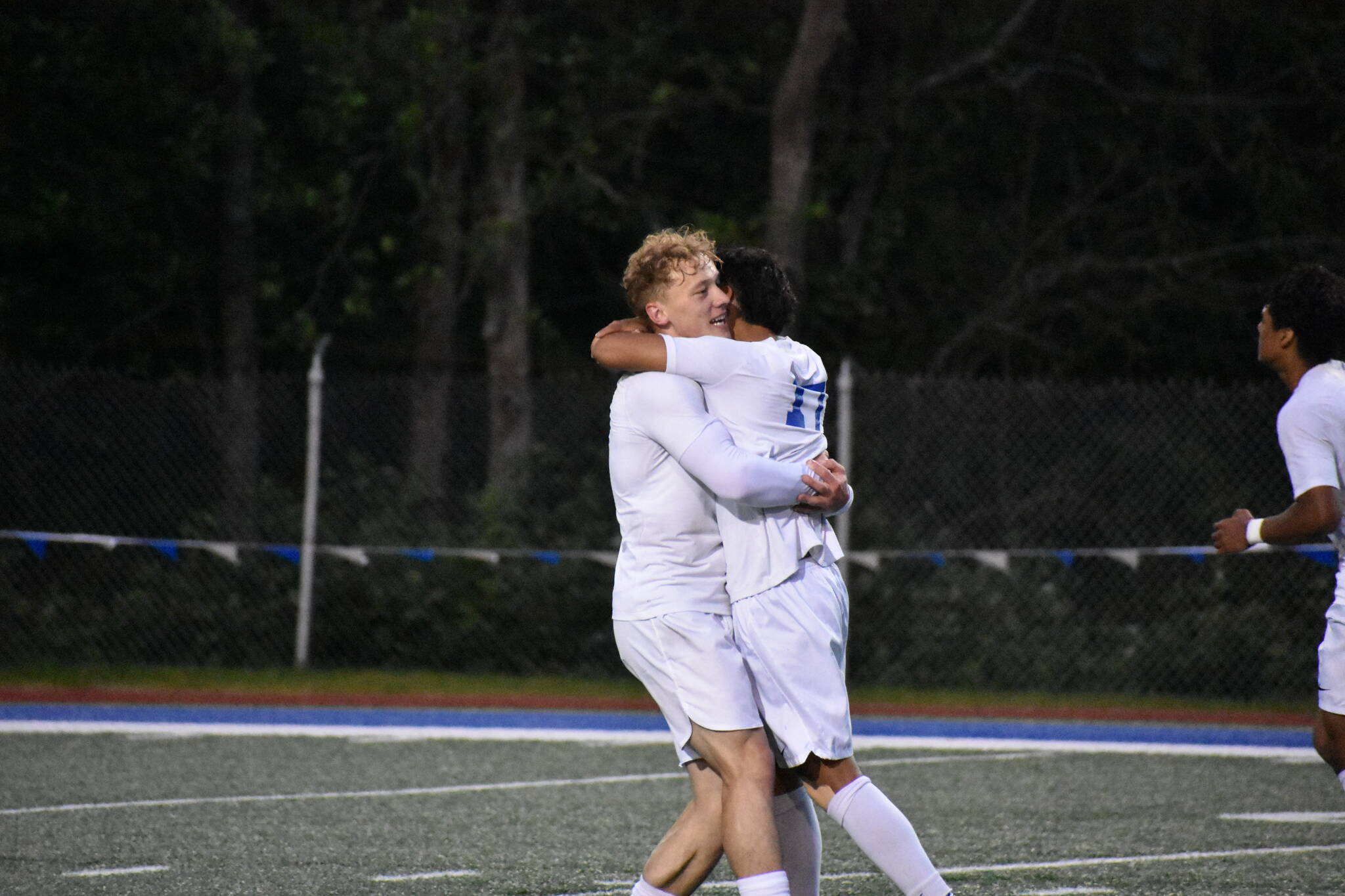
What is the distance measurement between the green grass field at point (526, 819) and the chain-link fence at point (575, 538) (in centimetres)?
341

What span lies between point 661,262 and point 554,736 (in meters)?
7.03

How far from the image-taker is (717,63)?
20.2 meters

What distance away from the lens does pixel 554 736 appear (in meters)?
11.5

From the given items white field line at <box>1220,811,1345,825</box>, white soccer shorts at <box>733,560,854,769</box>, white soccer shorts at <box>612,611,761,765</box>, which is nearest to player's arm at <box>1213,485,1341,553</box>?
white soccer shorts at <box>733,560,854,769</box>

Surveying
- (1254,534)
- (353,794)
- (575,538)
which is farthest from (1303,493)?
(575,538)

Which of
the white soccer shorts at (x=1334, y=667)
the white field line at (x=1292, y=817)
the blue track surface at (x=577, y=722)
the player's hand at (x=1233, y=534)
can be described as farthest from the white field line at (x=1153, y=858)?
the blue track surface at (x=577, y=722)

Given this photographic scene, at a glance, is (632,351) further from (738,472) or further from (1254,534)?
(1254,534)

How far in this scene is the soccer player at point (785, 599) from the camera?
4734 mm

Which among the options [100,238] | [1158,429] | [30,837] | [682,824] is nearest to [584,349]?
[100,238]

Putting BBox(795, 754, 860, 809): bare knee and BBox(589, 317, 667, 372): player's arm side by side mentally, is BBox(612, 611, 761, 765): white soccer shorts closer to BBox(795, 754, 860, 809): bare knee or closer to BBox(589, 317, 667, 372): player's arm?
BBox(795, 754, 860, 809): bare knee

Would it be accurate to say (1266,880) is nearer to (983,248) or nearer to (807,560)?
(807,560)

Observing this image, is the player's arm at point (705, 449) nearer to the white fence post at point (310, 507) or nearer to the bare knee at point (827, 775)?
the bare knee at point (827, 775)

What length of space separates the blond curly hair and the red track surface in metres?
8.27

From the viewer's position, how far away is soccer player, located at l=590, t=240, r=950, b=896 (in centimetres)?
473
